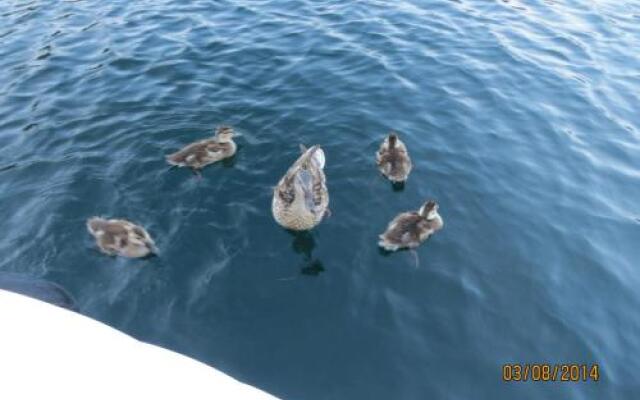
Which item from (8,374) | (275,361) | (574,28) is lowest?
(275,361)

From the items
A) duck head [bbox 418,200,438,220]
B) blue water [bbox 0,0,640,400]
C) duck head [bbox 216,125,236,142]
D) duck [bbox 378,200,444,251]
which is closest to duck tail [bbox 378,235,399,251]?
duck [bbox 378,200,444,251]

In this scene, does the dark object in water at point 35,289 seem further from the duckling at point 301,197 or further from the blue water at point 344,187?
the duckling at point 301,197

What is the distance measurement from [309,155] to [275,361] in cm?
337

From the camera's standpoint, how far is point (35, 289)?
482cm

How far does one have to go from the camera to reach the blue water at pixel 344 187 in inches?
296

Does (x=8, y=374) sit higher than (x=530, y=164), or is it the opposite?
(x=8, y=374)

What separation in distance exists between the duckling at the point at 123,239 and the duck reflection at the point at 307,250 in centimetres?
230

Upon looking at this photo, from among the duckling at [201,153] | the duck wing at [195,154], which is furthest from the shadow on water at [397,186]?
the duck wing at [195,154]

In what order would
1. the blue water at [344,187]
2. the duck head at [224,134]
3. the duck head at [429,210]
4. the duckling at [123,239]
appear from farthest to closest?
the duck head at [224,134]
the duck head at [429,210]
the duckling at [123,239]
the blue water at [344,187]

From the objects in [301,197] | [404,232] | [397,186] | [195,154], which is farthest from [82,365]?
[397,186]

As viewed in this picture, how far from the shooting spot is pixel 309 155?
8.83 metres

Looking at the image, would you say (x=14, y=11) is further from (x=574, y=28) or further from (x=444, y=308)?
(x=574, y=28)

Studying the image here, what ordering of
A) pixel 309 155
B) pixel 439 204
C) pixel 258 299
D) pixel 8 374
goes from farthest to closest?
pixel 439 204 → pixel 309 155 → pixel 258 299 → pixel 8 374

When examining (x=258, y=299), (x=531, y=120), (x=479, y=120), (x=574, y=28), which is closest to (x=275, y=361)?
(x=258, y=299)
